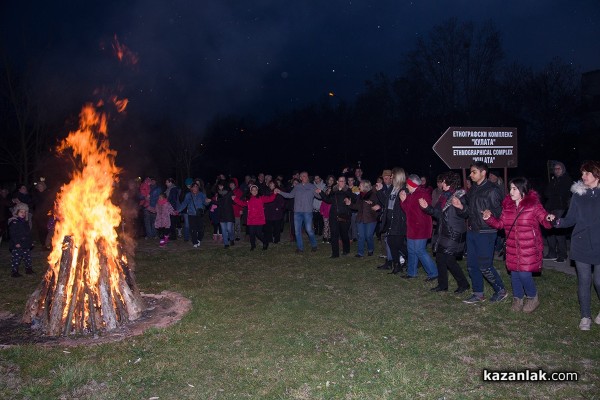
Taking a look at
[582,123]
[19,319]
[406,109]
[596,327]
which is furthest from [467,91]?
[19,319]

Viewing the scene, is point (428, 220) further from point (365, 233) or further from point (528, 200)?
point (365, 233)

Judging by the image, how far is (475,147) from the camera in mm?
11742

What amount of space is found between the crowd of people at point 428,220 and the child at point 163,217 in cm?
3

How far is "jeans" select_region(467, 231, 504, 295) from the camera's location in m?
7.58

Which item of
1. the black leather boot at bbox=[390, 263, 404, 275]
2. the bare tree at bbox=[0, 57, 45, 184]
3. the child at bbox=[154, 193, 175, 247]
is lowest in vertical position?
the black leather boot at bbox=[390, 263, 404, 275]

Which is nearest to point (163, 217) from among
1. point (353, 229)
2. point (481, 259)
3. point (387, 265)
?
point (353, 229)

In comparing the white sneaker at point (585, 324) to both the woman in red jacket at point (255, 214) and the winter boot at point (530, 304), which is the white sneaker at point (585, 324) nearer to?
the winter boot at point (530, 304)

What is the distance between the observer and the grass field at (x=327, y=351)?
15.7ft

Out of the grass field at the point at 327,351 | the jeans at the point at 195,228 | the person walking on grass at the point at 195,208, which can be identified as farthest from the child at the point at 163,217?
the grass field at the point at 327,351

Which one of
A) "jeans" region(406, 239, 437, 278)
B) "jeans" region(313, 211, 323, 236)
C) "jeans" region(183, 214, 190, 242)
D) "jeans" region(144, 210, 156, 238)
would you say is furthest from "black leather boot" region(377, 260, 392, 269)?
"jeans" region(144, 210, 156, 238)

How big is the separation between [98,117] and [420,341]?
664cm

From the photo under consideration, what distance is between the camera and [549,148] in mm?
31141

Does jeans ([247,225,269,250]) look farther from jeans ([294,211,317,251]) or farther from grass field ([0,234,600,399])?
grass field ([0,234,600,399])

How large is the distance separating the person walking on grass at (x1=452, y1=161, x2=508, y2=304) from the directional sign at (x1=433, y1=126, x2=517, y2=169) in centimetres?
369
